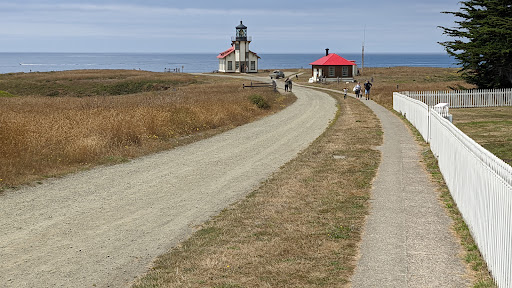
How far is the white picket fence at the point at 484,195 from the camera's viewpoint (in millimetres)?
6177

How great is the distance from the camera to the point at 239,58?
100625mm

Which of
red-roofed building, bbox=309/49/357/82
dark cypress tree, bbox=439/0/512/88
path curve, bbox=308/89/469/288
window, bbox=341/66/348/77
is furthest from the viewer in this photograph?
window, bbox=341/66/348/77

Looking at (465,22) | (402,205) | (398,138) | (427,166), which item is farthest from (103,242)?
(465,22)

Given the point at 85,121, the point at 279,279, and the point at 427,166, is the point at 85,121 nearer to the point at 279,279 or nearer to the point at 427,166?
the point at 427,166

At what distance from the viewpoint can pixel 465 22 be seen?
37844mm

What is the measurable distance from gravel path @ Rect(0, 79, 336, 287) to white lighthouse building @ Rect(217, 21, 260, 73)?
7968 centimetres

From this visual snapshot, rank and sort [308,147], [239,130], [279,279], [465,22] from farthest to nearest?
[465,22] → [239,130] → [308,147] → [279,279]

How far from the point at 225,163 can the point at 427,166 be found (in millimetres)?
5750

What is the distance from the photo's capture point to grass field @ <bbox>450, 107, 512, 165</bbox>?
18.1 metres

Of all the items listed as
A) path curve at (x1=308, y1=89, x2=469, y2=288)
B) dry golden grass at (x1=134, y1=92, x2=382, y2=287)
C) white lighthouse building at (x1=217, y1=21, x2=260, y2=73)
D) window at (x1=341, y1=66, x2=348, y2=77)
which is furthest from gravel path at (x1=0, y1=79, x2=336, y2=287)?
white lighthouse building at (x1=217, y1=21, x2=260, y2=73)

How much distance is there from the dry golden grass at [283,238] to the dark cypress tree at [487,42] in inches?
939

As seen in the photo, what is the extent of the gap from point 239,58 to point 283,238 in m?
93.6

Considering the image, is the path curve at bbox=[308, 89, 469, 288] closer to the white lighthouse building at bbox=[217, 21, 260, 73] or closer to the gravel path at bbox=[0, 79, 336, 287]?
the gravel path at bbox=[0, 79, 336, 287]

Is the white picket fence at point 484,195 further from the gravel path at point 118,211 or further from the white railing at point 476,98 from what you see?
the white railing at point 476,98
